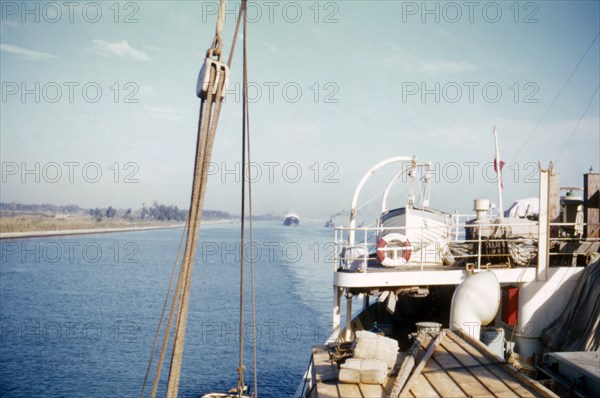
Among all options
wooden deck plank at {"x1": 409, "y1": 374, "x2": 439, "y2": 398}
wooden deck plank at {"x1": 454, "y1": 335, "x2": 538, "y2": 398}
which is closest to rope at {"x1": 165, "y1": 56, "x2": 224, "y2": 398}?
wooden deck plank at {"x1": 409, "y1": 374, "x2": 439, "y2": 398}

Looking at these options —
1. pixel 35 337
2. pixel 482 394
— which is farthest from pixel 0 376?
pixel 482 394

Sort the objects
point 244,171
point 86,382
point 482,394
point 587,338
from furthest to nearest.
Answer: point 86,382, point 587,338, point 244,171, point 482,394

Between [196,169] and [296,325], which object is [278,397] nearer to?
[296,325]

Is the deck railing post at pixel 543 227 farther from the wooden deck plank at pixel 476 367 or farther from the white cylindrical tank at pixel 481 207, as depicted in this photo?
the wooden deck plank at pixel 476 367

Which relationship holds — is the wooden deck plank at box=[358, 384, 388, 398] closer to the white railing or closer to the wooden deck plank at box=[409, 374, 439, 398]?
the wooden deck plank at box=[409, 374, 439, 398]

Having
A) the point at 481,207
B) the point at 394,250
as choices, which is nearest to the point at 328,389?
the point at 394,250

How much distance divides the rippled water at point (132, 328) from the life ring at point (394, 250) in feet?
39.9

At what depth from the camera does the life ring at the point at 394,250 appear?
12.2m

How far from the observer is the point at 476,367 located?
6270 millimetres

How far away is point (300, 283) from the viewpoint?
4941 centimetres

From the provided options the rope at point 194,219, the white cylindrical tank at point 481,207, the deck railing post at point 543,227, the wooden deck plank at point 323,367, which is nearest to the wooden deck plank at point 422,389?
the wooden deck plank at point 323,367

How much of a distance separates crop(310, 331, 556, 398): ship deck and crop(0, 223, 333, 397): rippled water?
16.4 meters

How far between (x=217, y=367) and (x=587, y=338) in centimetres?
1938

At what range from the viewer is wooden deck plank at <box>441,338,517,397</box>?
5532 mm
